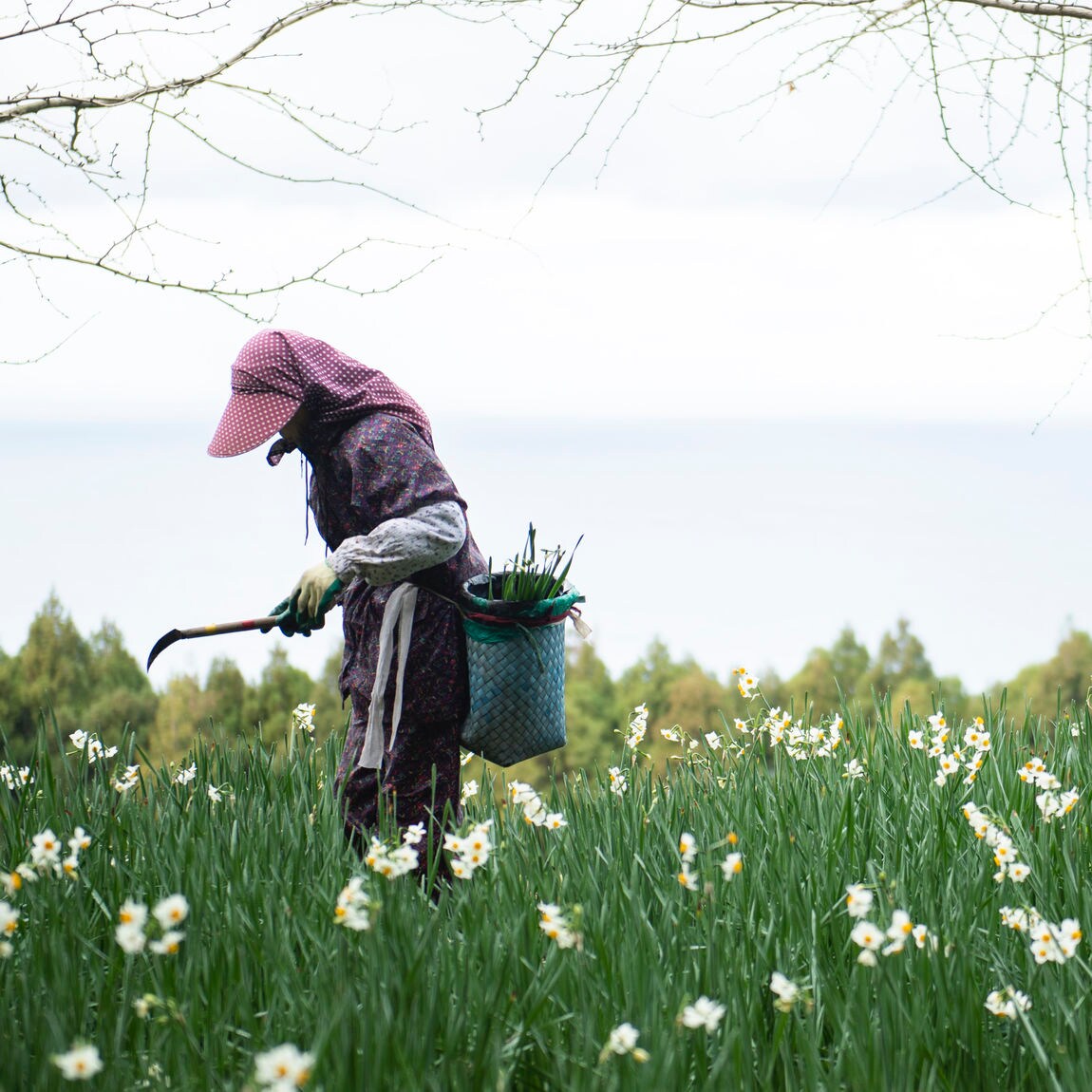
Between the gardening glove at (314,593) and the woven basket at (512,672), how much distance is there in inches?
14.7

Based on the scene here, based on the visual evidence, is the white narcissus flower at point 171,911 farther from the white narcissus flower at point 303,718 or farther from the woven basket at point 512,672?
the white narcissus flower at point 303,718

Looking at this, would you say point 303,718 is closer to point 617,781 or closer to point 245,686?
point 617,781

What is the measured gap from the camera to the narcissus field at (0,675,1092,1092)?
1912 mm

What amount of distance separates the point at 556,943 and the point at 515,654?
3.46ft

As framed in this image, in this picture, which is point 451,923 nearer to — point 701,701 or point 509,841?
point 509,841

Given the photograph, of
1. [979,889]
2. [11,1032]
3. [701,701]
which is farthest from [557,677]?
[701,701]

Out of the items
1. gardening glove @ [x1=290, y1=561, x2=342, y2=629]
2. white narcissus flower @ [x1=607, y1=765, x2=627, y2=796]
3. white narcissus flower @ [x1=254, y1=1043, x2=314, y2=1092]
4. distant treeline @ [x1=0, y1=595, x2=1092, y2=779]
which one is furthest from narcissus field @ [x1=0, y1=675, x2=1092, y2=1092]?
distant treeline @ [x1=0, y1=595, x2=1092, y2=779]

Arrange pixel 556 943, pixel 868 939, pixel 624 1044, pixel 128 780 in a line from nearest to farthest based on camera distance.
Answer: pixel 624 1044, pixel 868 939, pixel 556 943, pixel 128 780

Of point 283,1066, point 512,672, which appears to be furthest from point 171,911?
point 512,672

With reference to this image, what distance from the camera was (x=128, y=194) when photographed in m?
3.53

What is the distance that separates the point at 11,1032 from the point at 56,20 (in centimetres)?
280

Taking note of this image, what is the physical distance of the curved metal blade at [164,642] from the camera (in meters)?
3.13

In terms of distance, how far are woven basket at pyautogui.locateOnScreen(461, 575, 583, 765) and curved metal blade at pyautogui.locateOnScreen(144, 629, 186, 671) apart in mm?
779

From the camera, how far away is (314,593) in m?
2.96
